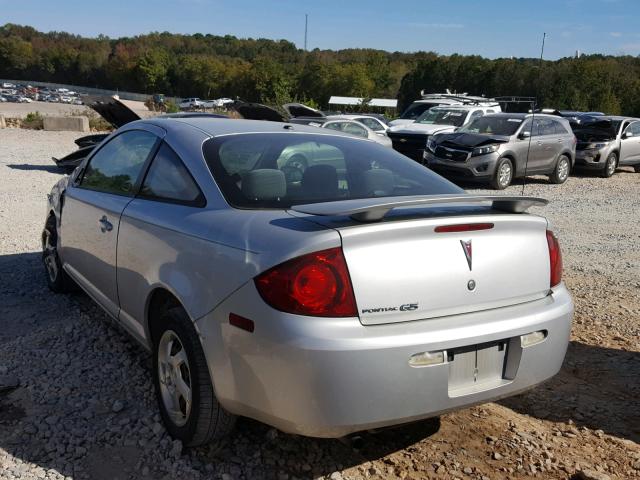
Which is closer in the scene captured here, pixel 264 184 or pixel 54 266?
pixel 264 184

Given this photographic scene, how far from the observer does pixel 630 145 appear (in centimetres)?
1888

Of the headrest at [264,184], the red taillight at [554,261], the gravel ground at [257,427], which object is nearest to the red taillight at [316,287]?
the headrest at [264,184]

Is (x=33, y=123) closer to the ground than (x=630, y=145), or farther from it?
closer to the ground

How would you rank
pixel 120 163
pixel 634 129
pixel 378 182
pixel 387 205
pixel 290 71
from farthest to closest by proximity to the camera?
1. pixel 290 71
2. pixel 634 129
3. pixel 120 163
4. pixel 378 182
5. pixel 387 205

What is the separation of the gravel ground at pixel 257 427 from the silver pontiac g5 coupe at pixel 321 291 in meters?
0.28

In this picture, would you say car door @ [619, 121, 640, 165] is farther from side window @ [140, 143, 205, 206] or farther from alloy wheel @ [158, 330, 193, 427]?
alloy wheel @ [158, 330, 193, 427]

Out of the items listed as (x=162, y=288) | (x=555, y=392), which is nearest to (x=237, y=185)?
(x=162, y=288)

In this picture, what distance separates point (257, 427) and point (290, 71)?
118 meters

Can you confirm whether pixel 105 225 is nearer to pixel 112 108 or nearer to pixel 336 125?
pixel 112 108

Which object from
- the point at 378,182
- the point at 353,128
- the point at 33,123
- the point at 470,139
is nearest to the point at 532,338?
the point at 378,182

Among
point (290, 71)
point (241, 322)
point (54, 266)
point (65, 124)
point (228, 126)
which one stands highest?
point (290, 71)

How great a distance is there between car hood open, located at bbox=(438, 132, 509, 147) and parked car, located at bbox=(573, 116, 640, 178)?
16.1 feet

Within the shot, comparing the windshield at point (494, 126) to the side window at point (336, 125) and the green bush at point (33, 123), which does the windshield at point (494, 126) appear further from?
the green bush at point (33, 123)

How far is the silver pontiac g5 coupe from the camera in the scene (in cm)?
239
